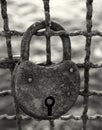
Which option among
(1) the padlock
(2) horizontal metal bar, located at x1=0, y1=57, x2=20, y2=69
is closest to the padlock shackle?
(1) the padlock

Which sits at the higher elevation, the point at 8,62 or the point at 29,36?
the point at 29,36

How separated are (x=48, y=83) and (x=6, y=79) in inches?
90.0

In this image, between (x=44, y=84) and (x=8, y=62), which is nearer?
(x=44, y=84)

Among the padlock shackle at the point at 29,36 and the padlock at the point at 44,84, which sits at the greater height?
the padlock shackle at the point at 29,36

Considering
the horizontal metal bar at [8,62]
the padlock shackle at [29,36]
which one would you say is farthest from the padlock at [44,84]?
the horizontal metal bar at [8,62]

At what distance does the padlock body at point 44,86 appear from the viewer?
1.29 metres

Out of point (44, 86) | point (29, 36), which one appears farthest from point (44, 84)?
point (29, 36)

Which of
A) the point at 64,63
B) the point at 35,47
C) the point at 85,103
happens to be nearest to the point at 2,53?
the point at 35,47

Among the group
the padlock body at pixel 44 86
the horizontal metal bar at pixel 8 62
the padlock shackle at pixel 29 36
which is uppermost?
the padlock shackle at pixel 29 36

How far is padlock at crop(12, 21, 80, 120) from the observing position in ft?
4.20

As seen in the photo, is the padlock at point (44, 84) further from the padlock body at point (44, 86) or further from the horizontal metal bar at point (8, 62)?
the horizontal metal bar at point (8, 62)

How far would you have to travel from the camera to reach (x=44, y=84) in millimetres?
1326

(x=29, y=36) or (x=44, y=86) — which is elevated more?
(x=29, y=36)

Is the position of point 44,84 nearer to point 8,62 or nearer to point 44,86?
point 44,86
